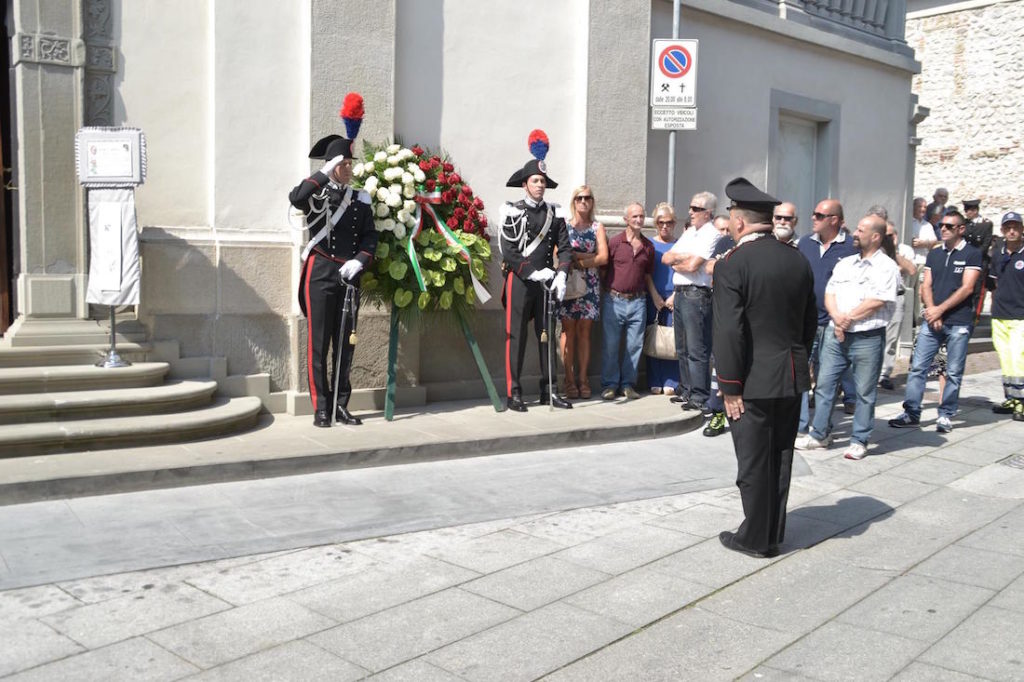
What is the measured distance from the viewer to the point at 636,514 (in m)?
6.68

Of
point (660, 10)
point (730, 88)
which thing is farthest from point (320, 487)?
point (730, 88)

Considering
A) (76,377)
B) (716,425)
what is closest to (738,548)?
(716,425)

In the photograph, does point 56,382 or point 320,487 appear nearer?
point 320,487

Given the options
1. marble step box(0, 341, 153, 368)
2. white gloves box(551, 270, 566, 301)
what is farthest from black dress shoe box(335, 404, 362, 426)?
white gloves box(551, 270, 566, 301)

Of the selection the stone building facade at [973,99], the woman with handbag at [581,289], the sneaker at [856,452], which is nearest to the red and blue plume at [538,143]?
the woman with handbag at [581,289]

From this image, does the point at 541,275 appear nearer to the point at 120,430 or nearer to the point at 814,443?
the point at 814,443

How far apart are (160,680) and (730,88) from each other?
10.6 metres

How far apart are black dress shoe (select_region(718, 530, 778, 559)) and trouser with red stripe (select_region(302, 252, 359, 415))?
11.9ft

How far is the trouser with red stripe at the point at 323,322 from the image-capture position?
8336 mm

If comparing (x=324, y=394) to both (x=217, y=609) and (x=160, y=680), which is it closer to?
(x=217, y=609)

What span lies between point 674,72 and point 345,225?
160 inches

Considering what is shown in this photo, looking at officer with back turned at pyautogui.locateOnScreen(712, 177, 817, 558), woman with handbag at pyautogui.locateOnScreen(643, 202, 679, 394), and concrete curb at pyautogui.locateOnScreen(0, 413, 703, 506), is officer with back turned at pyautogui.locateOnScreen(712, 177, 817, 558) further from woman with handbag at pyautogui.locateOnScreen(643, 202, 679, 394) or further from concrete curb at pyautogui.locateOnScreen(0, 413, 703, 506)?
woman with handbag at pyautogui.locateOnScreen(643, 202, 679, 394)

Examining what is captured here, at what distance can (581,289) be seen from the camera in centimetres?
1007

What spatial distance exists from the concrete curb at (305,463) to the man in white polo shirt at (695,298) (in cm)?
53
